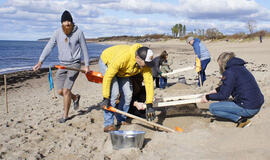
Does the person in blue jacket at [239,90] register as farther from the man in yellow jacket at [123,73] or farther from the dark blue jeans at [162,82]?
the dark blue jeans at [162,82]

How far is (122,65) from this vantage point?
3.81 m

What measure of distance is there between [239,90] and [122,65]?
180 centimetres

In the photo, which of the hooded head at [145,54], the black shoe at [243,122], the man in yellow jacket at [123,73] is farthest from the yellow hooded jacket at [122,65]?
the black shoe at [243,122]

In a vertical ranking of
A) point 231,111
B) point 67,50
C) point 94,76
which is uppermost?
point 67,50

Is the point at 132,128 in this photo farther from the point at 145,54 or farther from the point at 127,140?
the point at 145,54

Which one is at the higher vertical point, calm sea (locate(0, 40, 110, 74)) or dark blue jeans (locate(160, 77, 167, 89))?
calm sea (locate(0, 40, 110, 74))

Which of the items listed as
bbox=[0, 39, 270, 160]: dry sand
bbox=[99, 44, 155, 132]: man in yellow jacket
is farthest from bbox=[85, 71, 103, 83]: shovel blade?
bbox=[0, 39, 270, 160]: dry sand

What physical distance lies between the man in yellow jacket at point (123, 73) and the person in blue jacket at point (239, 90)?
3.46ft

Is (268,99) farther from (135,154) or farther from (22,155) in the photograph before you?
(22,155)

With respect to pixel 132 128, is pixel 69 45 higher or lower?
higher

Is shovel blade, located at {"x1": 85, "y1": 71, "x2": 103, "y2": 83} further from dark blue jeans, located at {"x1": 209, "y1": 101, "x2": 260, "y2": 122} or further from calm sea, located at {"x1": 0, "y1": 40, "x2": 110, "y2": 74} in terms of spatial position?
calm sea, located at {"x1": 0, "y1": 40, "x2": 110, "y2": 74}

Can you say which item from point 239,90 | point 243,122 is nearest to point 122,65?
point 239,90

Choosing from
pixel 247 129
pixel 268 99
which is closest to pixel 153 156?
pixel 247 129

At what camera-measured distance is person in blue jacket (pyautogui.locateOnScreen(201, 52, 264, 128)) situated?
3.81m
